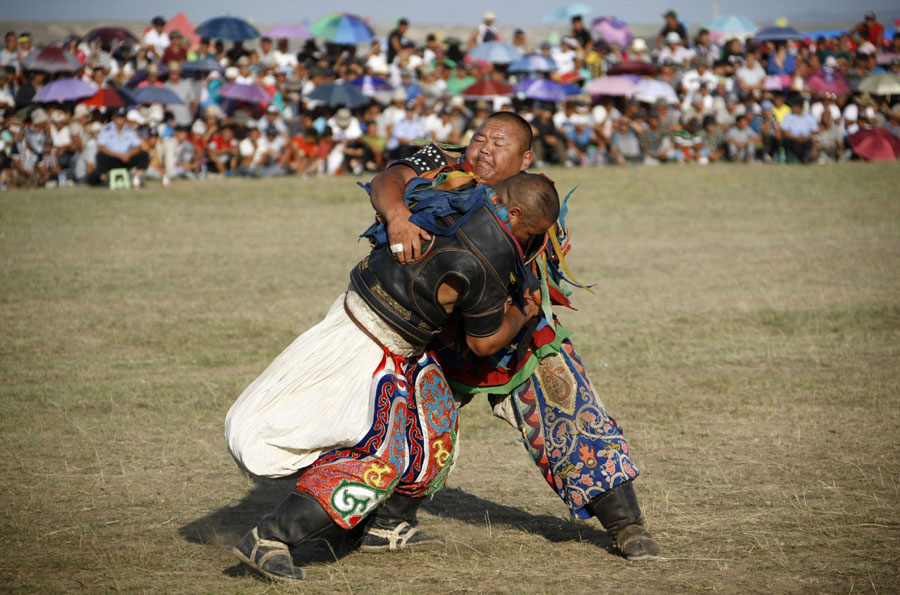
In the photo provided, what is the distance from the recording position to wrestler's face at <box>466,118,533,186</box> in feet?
13.3

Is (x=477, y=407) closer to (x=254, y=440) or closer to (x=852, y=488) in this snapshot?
(x=852, y=488)

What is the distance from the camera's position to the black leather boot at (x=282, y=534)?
364 cm

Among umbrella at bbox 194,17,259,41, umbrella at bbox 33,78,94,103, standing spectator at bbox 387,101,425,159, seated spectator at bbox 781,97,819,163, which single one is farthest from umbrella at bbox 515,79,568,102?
umbrella at bbox 33,78,94,103

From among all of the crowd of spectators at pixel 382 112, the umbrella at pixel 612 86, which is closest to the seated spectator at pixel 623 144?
the crowd of spectators at pixel 382 112

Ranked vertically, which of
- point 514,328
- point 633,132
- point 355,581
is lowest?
point 633,132

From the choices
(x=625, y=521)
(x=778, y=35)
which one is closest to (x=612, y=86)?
(x=778, y=35)

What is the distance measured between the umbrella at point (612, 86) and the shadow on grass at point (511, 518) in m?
16.3

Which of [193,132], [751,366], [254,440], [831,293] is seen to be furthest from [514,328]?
[193,132]

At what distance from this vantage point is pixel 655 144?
20.1m

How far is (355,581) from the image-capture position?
391cm

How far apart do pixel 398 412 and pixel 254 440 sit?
530mm

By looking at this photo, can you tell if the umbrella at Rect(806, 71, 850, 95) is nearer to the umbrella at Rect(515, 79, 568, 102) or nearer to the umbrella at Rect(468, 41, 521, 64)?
the umbrella at Rect(515, 79, 568, 102)

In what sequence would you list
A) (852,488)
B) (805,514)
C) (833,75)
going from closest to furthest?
(805,514) → (852,488) → (833,75)

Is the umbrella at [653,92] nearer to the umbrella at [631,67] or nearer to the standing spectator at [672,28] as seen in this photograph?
the umbrella at [631,67]
